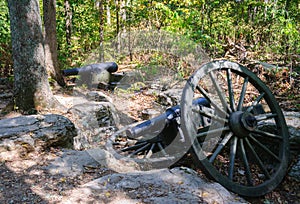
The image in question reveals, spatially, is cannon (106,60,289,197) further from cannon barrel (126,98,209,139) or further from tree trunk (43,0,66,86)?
Answer: tree trunk (43,0,66,86)

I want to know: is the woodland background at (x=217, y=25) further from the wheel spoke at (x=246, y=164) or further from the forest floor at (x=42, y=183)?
the wheel spoke at (x=246, y=164)

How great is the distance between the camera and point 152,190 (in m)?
2.43

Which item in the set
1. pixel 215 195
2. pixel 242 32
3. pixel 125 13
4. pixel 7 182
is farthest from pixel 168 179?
pixel 125 13

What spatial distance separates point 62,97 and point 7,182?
469cm

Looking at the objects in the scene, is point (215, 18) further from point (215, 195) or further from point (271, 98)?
point (215, 195)

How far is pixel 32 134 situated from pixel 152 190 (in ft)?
6.53

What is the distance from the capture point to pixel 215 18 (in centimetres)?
980

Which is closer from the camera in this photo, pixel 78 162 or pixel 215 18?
pixel 78 162

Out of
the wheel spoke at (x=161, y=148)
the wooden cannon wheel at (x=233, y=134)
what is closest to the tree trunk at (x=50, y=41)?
the wheel spoke at (x=161, y=148)

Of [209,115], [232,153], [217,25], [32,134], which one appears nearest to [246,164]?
[232,153]

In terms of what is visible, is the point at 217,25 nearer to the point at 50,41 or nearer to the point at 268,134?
the point at 50,41

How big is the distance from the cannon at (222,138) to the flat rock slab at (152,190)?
7.4 inches

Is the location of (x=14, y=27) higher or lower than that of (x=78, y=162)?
higher

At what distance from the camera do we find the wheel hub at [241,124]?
291cm
